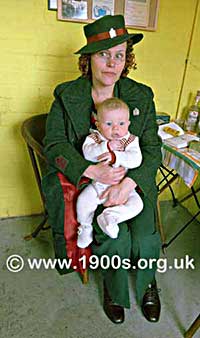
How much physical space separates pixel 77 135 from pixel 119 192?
0.35m

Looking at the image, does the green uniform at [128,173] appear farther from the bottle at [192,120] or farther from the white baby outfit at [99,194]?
the bottle at [192,120]

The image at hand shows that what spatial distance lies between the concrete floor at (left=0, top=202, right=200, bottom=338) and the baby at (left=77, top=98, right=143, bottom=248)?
38 centimetres

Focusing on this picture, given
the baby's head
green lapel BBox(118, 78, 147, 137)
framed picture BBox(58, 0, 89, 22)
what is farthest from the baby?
framed picture BBox(58, 0, 89, 22)

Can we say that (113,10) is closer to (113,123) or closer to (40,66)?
(40,66)

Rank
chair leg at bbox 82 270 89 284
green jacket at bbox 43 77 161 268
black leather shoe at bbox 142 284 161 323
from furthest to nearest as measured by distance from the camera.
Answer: chair leg at bbox 82 270 89 284 < black leather shoe at bbox 142 284 161 323 < green jacket at bbox 43 77 161 268

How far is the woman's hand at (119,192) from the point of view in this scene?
1.39 m

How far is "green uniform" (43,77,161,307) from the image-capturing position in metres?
1.41

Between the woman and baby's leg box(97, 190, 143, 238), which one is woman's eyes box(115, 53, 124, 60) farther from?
baby's leg box(97, 190, 143, 238)

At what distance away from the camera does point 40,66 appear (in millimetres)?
1854

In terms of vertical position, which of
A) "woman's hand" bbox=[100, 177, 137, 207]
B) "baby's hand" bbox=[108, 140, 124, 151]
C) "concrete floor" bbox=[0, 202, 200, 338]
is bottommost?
"concrete floor" bbox=[0, 202, 200, 338]

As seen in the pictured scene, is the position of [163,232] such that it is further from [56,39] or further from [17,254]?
[56,39]

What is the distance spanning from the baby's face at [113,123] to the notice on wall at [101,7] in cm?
76

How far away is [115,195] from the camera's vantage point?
139cm

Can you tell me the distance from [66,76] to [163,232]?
1.21m
